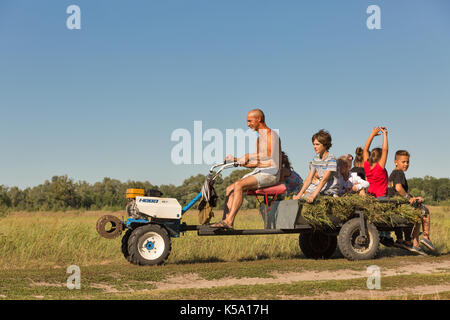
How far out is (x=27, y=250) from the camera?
11.8 meters

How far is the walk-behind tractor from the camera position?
877 cm

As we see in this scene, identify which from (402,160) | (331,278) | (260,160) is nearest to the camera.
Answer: (331,278)

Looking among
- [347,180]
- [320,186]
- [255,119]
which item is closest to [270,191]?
[320,186]

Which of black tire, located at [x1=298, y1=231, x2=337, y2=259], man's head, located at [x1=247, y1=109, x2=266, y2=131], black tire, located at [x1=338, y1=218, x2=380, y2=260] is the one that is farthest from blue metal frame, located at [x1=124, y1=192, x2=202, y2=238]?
black tire, located at [x1=298, y1=231, x2=337, y2=259]

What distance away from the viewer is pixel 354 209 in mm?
9828

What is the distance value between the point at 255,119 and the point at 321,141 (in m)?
1.47

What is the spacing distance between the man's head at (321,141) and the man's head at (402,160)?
192 cm

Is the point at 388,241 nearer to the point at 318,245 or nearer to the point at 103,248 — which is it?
the point at 318,245

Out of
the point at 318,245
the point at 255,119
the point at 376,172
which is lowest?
the point at 318,245

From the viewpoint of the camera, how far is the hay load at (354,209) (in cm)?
937

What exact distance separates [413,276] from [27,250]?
8.28 m

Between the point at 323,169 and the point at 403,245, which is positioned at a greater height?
the point at 323,169

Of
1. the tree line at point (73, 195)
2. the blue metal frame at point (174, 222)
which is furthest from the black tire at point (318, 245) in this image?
the tree line at point (73, 195)
